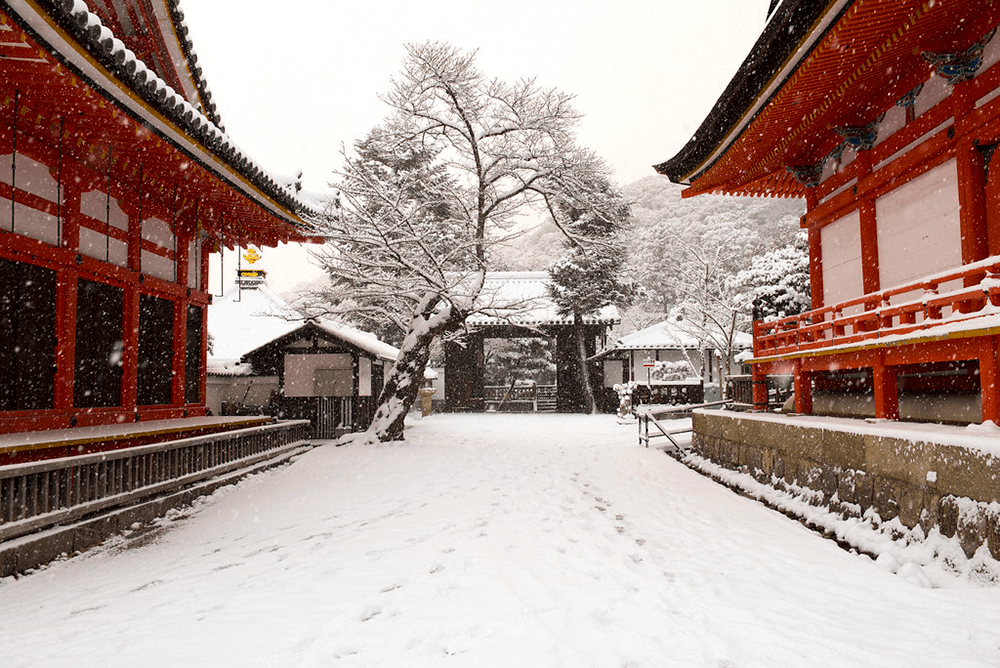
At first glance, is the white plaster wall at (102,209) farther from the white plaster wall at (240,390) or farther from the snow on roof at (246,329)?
the white plaster wall at (240,390)

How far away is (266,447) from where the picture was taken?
1040 centimetres

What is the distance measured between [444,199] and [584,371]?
1397 centimetres

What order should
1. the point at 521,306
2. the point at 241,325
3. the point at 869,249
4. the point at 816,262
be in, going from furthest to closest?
1. the point at 241,325
2. the point at 521,306
3. the point at 816,262
4. the point at 869,249

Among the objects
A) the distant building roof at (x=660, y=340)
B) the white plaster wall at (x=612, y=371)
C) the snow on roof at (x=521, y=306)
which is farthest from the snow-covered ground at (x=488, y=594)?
the white plaster wall at (x=612, y=371)

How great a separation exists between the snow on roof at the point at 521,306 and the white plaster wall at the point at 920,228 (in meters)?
6.47

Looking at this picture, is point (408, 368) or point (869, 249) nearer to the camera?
point (869, 249)

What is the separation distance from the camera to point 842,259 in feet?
29.0

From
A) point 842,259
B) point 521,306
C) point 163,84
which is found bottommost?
point 521,306

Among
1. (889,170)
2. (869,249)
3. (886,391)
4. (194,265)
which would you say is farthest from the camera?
(194,265)

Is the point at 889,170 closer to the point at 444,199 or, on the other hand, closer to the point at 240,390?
the point at 444,199

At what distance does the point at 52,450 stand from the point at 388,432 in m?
8.20

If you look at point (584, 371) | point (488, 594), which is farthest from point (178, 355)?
point (584, 371)

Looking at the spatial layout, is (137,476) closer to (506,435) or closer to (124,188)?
(124,188)

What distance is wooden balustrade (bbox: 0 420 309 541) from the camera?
14.9 ft
